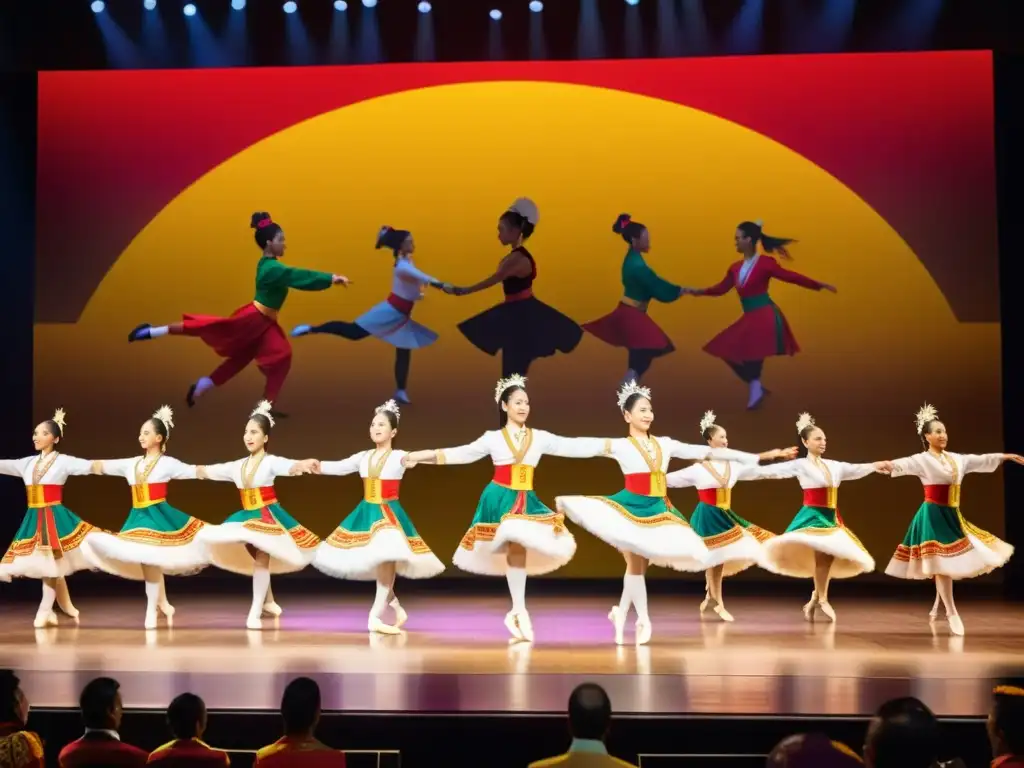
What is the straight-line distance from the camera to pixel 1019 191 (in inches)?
293

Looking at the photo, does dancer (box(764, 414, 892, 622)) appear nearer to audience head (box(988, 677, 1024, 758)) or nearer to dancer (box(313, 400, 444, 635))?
dancer (box(313, 400, 444, 635))

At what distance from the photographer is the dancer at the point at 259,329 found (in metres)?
7.61

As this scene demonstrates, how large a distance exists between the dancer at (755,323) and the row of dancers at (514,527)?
0.97m

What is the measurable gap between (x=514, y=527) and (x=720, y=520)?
150 centimetres

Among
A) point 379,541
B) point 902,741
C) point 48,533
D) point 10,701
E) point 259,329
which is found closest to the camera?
point 902,741

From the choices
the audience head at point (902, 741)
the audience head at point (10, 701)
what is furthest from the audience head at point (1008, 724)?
the audience head at point (10, 701)

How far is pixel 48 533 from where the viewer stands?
241 inches

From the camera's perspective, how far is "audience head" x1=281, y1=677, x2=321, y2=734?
259 centimetres

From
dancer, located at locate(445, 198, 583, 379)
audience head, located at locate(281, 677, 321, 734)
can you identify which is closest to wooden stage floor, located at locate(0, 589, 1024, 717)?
audience head, located at locate(281, 677, 321, 734)

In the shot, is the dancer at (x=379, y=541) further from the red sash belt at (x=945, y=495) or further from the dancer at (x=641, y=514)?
the red sash belt at (x=945, y=495)

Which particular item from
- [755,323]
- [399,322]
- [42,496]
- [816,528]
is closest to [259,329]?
[399,322]

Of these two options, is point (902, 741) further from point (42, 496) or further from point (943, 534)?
point (42, 496)

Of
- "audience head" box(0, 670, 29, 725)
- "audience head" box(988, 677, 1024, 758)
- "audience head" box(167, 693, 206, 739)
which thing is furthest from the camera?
"audience head" box(0, 670, 29, 725)

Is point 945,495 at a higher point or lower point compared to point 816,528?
higher
